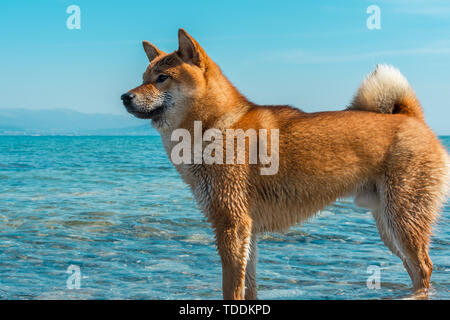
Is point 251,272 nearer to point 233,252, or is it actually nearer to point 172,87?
point 233,252

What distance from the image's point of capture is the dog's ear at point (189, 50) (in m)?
4.38

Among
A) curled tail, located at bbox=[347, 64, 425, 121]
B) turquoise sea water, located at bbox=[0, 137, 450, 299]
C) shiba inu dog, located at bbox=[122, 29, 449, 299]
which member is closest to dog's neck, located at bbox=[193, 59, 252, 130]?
shiba inu dog, located at bbox=[122, 29, 449, 299]

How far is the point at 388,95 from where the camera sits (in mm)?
5031

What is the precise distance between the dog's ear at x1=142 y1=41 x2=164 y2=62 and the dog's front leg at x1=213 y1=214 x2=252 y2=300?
1.68 meters

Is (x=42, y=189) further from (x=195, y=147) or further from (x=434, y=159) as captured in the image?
(x=434, y=159)

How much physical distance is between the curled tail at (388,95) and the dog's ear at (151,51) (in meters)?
2.04

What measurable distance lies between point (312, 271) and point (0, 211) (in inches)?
264

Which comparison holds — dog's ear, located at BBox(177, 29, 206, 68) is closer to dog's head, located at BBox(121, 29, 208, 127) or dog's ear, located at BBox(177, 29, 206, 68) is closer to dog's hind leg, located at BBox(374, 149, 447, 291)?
dog's head, located at BBox(121, 29, 208, 127)

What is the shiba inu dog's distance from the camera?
4406 millimetres

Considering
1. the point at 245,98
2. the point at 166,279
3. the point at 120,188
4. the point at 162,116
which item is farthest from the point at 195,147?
the point at 120,188

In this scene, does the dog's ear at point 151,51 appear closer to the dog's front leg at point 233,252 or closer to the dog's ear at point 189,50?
the dog's ear at point 189,50

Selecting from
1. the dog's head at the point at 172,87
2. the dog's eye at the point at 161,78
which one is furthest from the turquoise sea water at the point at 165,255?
the dog's eye at the point at 161,78

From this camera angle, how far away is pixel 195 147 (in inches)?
177

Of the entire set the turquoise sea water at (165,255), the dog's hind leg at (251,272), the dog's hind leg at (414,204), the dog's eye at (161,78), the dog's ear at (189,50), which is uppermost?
the dog's ear at (189,50)
